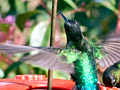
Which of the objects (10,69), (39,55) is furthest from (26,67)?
(39,55)

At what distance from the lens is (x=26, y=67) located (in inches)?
112

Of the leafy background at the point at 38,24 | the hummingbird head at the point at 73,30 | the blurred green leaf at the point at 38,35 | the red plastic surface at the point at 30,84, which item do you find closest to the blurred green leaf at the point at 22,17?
the leafy background at the point at 38,24

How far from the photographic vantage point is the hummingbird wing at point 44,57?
3.52 ft

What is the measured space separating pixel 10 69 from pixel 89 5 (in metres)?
0.94

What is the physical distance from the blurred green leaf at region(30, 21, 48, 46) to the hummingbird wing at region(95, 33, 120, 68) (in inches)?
40.1

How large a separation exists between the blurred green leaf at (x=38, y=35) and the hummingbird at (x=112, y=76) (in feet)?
3.09

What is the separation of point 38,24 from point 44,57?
1625mm

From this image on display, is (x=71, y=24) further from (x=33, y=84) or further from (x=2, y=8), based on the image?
(x=2, y=8)

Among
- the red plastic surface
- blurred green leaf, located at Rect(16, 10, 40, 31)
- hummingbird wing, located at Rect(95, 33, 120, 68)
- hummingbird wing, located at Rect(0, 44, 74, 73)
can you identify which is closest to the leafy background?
blurred green leaf, located at Rect(16, 10, 40, 31)

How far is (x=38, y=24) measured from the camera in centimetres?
279

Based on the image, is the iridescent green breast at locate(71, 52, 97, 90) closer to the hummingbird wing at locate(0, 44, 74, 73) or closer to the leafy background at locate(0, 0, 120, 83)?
the hummingbird wing at locate(0, 44, 74, 73)

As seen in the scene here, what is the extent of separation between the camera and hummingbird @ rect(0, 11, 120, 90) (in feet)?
4.13

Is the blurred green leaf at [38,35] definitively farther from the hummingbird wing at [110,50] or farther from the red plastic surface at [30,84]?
the hummingbird wing at [110,50]

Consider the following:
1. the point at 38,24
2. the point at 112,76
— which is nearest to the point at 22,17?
the point at 38,24
